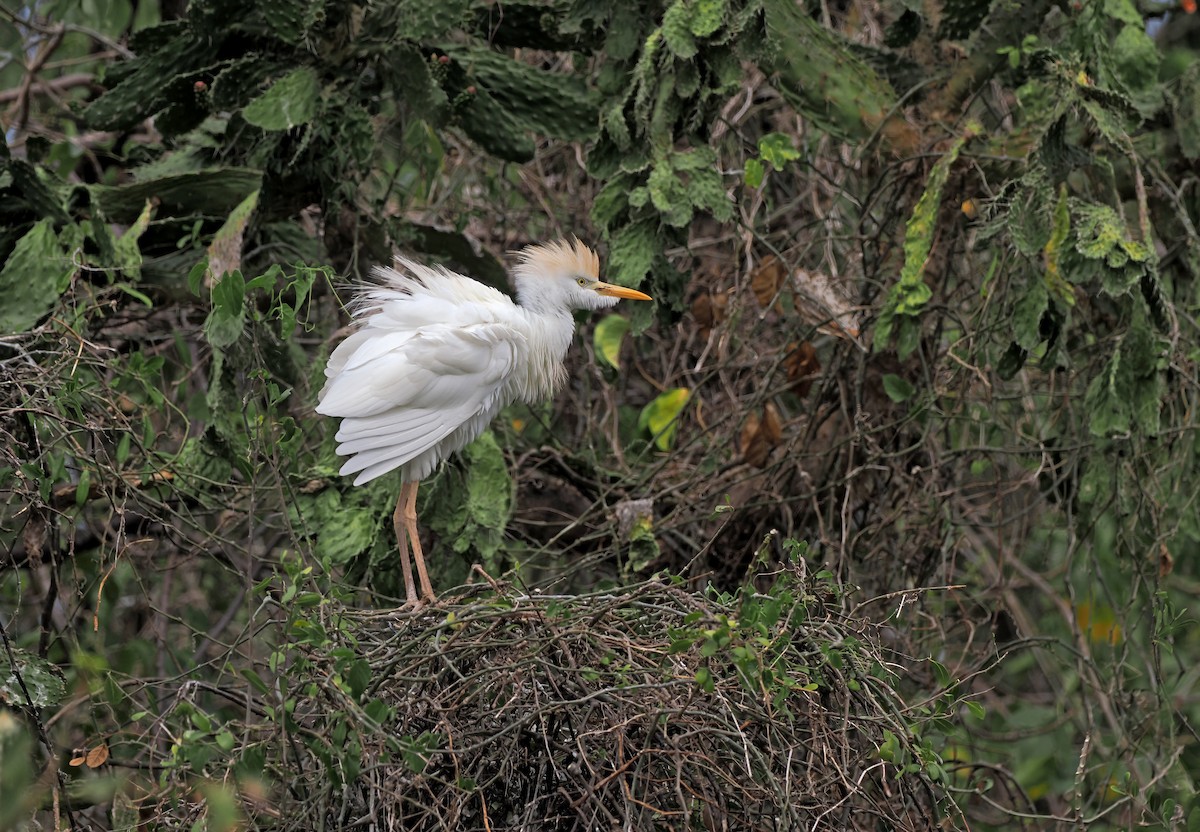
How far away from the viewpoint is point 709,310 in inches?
167

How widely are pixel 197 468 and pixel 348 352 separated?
1.72 feet

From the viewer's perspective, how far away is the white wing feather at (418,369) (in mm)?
3107

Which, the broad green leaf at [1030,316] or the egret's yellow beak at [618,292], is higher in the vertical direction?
the broad green leaf at [1030,316]

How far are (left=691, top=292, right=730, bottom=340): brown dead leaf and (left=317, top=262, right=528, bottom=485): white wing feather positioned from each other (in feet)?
3.02

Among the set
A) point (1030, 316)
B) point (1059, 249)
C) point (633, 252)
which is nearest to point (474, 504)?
point (633, 252)

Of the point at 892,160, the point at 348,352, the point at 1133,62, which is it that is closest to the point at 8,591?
the point at 348,352

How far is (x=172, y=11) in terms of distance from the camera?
4.93 metres

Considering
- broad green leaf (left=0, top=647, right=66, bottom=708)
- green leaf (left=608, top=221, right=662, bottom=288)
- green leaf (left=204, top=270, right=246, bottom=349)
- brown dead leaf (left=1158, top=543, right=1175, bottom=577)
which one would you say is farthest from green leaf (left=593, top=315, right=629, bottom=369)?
broad green leaf (left=0, top=647, right=66, bottom=708)

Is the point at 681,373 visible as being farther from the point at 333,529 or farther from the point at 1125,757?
the point at 1125,757

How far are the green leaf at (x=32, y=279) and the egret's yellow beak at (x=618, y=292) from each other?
138 cm

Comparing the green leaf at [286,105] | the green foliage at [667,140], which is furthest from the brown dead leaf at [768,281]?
the green leaf at [286,105]

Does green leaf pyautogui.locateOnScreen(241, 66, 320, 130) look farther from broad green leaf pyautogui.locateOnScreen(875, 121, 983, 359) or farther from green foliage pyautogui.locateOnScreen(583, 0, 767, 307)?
broad green leaf pyautogui.locateOnScreen(875, 121, 983, 359)

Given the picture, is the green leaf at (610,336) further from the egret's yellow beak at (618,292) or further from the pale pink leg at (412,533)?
the pale pink leg at (412,533)

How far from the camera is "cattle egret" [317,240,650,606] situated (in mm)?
3117
